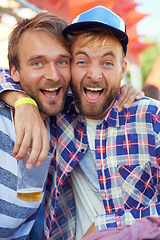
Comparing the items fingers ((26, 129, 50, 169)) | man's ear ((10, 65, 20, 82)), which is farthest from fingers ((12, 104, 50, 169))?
man's ear ((10, 65, 20, 82))

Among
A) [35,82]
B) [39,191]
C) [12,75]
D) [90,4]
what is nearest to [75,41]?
[35,82]

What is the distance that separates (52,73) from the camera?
194cm

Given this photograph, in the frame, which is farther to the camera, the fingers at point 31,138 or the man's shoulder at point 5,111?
the man's shoulder at point 5,111

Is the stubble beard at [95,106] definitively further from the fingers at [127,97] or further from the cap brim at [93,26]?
the cap brim at [93,26]

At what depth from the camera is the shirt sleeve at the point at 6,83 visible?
1845 millimetres

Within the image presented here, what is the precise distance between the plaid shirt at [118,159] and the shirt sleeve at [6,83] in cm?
46

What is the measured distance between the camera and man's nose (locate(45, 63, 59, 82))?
1.94m

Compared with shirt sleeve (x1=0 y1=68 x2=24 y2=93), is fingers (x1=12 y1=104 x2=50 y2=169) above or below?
below

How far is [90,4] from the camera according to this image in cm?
735

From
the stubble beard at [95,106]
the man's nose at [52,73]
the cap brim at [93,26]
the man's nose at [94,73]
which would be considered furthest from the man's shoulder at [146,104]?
the man's nose at [52,73]

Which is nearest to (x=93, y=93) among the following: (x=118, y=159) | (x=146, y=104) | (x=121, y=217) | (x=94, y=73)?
(x=94, y=73)

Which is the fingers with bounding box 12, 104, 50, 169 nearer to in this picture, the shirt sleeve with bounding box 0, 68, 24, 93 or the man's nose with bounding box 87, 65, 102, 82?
the shirt sleeve with bounding box 0, 68, 24, 93

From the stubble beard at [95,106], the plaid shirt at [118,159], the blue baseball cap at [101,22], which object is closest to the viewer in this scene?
the plaid shirt at [118,159]

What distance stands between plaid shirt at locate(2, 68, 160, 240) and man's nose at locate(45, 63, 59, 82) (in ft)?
1.11
